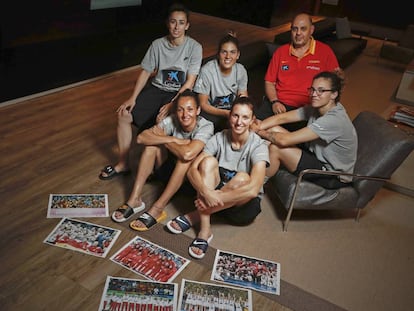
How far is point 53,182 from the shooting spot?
10.5ft

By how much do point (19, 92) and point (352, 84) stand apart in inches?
203

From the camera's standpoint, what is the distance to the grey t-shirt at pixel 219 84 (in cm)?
317

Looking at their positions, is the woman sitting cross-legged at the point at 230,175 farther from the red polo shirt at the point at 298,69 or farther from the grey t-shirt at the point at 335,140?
the red polo shirt at the point at 298,69

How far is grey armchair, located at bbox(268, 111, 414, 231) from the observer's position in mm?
2816

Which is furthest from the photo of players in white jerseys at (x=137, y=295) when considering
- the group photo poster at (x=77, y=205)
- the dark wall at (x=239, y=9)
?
the dark wall at (x=239, y=9)

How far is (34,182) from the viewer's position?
10.3 ft

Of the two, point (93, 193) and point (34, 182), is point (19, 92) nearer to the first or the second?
point (34, 182)

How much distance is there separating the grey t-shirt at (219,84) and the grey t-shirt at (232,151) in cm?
60

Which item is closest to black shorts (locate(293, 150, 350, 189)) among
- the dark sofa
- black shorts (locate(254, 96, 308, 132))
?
black shorts (locate(254, 96, 308, 132))

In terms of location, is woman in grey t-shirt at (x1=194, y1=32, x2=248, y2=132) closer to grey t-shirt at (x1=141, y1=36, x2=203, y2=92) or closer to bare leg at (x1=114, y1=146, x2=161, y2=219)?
grey t-shirt at (x1=141, y1=36, x2=203, y2=92)

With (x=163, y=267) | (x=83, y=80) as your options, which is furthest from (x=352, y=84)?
(x=163, y=267)

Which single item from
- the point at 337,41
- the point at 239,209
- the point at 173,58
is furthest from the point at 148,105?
the point at 337,41

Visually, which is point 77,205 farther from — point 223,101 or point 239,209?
point 223,101

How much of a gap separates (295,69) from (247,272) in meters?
1.91
